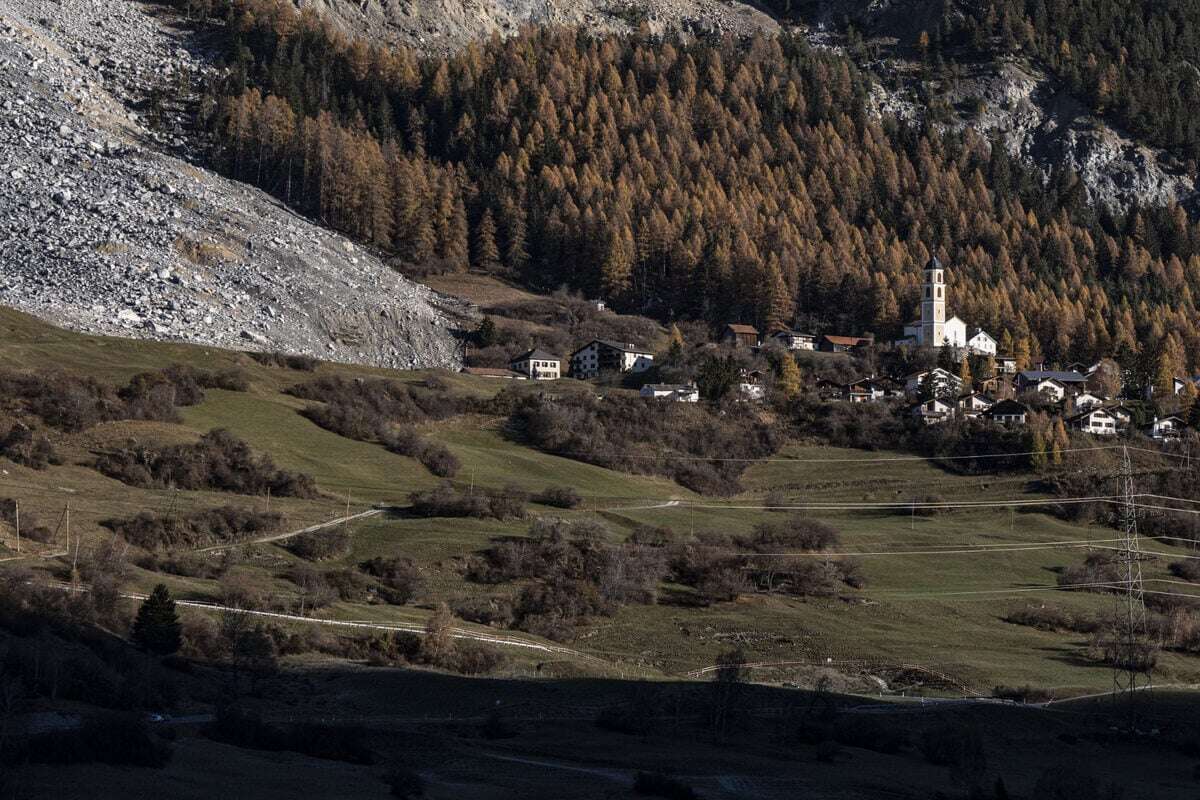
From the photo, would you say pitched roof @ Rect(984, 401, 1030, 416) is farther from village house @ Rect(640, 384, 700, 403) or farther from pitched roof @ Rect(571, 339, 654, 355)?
pitched roof @ Rect(571, 339, 654, 355)

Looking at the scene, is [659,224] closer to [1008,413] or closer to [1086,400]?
[1086,400]

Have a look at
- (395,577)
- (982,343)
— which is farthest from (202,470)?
(982,343)

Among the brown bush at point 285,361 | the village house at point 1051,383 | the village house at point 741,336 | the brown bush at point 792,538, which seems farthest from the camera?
the village house at point 741,336

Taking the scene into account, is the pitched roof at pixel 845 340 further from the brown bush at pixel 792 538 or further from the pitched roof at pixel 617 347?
the brown bush at pixel 792 538

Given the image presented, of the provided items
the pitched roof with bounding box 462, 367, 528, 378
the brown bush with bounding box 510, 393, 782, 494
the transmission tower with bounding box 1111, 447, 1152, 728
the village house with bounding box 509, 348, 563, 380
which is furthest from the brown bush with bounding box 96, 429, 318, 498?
the village house with bounding box 509, 348, 563, 380

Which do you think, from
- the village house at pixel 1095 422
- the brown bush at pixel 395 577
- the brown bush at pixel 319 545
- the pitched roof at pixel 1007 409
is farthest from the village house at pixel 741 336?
the brown bush at pixel 395 577

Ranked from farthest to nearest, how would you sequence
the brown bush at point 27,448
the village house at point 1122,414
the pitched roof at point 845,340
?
1. the pitched roof at point 845,340
2. the village house at point 1122,414
3. the brown bush at point 27,448
